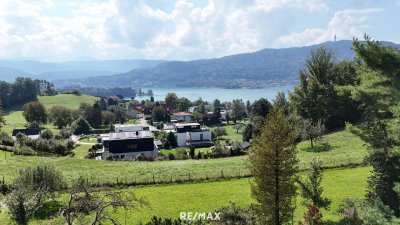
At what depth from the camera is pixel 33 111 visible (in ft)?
393

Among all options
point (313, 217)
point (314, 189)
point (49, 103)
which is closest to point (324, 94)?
point (314, 189)

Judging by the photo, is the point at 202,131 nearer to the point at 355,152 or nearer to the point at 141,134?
the point at 141,134

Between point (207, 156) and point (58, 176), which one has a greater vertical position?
point (58, 176)

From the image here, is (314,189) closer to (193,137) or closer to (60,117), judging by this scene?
(193,137)

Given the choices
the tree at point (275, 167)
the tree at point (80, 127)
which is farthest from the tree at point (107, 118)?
the tree at point (275, 167)

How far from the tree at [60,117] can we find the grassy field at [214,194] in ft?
323

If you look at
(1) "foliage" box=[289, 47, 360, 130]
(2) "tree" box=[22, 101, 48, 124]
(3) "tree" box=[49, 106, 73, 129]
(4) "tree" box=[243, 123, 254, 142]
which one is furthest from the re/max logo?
(2) "tree" box=[22, 101, 48, 124]

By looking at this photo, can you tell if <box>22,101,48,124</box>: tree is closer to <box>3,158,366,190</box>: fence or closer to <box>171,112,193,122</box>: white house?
<box>171,112,193,122</box>: white house

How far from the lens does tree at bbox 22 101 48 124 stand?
119 metres

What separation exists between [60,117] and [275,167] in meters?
115

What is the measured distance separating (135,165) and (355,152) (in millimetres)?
24851

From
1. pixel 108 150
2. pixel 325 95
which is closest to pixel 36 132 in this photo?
pixel 108 150

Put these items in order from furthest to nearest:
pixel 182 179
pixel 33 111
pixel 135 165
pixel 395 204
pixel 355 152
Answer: pixel 33 111 < pixel 135 165 < pixel 355 152 < pixel 182 179 < pixel 395 204

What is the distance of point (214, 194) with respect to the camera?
2839 cm
